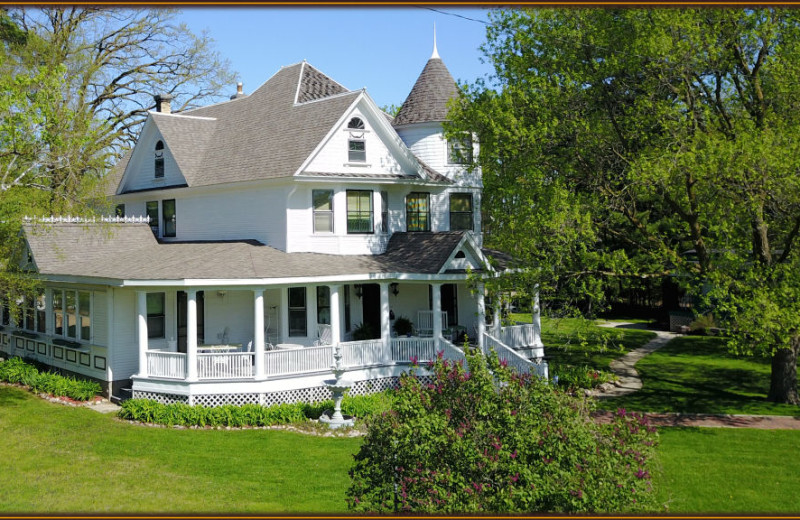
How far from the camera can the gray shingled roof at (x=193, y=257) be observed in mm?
19812

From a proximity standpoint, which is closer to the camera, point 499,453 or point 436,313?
point 499,453

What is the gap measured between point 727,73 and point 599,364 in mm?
12003

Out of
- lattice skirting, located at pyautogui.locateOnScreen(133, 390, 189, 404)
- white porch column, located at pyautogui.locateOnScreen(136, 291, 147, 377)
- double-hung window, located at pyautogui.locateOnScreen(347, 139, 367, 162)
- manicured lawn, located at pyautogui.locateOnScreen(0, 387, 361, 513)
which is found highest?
double-hung window, located at pyautogui.locateOnScreen(347, 139, 367, 162)

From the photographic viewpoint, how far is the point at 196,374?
18969mm

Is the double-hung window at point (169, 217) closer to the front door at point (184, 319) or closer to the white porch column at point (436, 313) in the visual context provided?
the front door at point (184, 319)

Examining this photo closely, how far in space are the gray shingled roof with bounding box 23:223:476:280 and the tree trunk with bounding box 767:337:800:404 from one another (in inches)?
409

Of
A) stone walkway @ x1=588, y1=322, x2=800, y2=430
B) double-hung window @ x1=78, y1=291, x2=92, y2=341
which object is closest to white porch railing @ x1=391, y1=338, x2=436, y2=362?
stone walkway @ x1=588, y1=322, x2=800, y2=430

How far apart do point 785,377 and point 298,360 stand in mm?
14626

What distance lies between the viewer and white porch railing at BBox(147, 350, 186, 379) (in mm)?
19156

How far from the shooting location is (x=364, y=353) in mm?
20906

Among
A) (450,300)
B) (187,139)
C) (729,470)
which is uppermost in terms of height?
(187,139)

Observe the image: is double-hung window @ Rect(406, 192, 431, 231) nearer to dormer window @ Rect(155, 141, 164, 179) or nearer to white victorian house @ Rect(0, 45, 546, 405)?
white victorian house @ Rect(0, 45, 546, 405)

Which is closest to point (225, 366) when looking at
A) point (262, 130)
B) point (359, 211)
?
point (359, 211)

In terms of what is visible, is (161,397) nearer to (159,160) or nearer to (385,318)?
(385,318)
